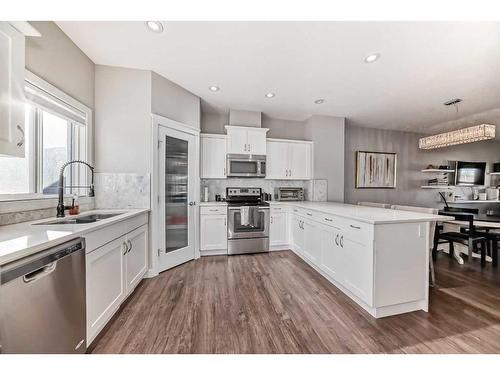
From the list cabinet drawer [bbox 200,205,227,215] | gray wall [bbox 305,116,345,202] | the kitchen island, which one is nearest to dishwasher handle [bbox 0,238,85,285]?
cabinet drawer [bbox 200,205,227,215]

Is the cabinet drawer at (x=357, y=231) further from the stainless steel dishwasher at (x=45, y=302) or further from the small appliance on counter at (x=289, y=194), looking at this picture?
the stainless steel dishwasher at (x=45, y=302)

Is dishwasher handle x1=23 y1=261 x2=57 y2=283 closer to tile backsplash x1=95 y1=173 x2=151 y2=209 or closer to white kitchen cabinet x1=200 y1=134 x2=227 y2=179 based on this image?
tile backsplash x1=95 y1=173 x2=151 y2=209

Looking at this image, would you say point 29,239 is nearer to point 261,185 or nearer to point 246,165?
point 246,165

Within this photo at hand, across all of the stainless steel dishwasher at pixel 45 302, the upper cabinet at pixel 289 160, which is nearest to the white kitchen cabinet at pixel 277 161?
the upper cabinet at pixel 289 160

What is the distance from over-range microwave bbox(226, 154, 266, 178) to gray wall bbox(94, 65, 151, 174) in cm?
145

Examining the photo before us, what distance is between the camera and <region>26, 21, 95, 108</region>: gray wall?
166cm

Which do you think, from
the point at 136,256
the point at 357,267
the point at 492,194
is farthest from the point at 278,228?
the point at 492,194

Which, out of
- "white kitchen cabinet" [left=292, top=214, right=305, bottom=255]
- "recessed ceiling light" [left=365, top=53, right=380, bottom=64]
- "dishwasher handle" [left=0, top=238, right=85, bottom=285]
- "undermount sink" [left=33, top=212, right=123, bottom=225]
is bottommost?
"white kitchen cabinet" [left=292, top=214, right=305, bottom=255]

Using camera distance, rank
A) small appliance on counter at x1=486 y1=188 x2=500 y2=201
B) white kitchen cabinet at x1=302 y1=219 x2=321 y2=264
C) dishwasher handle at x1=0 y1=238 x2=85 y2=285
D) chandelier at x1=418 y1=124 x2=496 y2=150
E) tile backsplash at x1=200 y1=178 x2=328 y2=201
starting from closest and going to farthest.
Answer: dishwasher handle at x1=0 y1=238 x2=85 y2=285, white kitchen cabinet at x1=302 y1=219 x2=321 y2=264, chandelier at x1=418 y1=124 x2=496 y2=150, tile backsplash at x1=200 y1=178 x2=328 y2=201, small appliance on counter at x1=486 y1=188 x2=500 y2=201

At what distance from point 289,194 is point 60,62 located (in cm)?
374

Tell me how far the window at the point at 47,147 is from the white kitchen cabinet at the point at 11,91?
60 cm

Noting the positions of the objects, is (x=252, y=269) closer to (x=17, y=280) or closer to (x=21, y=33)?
(x=17, y=280)

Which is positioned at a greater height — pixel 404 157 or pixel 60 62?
pixel 60 62

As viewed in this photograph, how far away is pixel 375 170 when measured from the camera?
4754 mm
